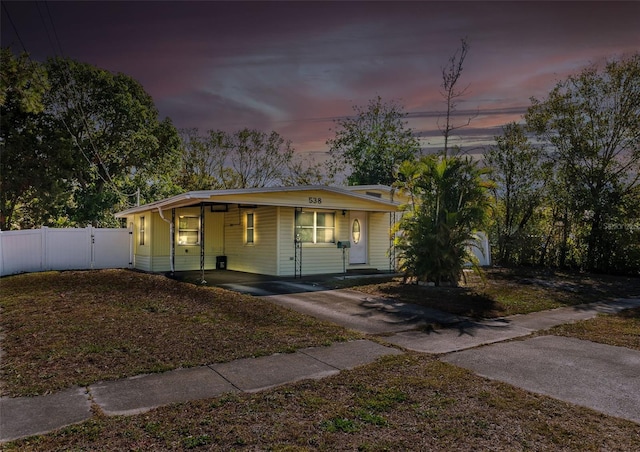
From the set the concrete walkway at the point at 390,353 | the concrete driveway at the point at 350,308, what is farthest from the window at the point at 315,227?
the concrete walkway at the point at 390,353

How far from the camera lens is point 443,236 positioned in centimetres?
1122

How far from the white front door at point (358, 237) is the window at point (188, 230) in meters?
6.26

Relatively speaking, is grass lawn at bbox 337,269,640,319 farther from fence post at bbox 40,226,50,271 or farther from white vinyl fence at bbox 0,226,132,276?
fence post at bbox 40,226,50,271

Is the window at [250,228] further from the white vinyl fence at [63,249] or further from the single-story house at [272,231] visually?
the white vinyl fence at [63,249]

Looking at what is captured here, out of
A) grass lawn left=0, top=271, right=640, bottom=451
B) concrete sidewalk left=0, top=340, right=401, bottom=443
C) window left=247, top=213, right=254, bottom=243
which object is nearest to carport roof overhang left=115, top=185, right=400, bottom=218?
window left=247, top=213, right=254, bottom=243

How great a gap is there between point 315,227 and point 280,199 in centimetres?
211

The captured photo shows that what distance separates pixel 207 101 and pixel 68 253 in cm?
1046

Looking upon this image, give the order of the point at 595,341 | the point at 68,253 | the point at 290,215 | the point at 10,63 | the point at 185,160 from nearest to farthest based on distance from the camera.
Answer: the point at 595,341
the point at 10,63
the point at 290,215
the point at 68,253
the point at 185,160

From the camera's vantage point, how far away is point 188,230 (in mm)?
17297

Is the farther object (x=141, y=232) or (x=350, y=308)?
(x=141, y=232)

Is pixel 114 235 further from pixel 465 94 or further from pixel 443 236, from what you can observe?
pixel 465 94

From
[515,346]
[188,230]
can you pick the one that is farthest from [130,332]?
[188,230]

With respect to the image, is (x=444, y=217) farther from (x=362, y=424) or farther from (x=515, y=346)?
(x=362, y=424)

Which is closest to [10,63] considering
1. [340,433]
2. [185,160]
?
[340,433]
